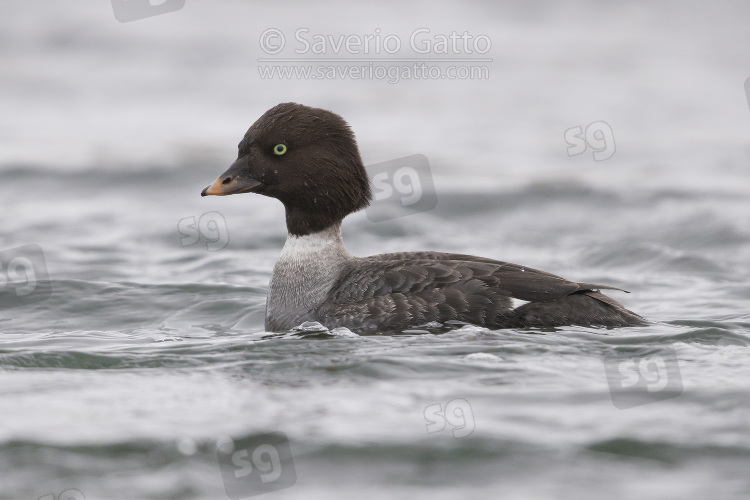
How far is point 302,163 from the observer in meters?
9.12

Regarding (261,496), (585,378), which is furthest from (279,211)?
(261,496)

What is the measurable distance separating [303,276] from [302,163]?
0.90 meters

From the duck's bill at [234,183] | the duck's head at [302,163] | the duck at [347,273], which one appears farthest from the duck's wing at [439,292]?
the duck's bill at [234,183]

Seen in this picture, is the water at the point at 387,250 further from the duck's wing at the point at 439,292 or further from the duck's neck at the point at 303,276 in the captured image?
the duck's neck at the point at 303,276

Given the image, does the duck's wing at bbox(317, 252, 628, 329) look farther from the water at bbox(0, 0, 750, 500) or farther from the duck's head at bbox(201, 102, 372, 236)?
the duck's head at bbox(201, 102, 372, 236)

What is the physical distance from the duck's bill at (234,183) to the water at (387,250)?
3.97 ft

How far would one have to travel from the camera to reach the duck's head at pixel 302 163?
9.12 meters

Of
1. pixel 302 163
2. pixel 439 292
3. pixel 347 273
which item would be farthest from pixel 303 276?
pixel 439 292

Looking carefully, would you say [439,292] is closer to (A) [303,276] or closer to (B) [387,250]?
(A) [303,276]

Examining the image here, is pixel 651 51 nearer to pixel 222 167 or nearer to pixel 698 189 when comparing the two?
pixel 698 189

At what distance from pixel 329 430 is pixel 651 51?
55.3 ft

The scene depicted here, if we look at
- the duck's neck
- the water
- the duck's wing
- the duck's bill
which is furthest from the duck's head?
the water

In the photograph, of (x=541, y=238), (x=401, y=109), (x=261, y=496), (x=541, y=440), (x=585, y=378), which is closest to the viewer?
(x=261, y=496)

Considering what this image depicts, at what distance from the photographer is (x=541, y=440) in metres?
6.62
